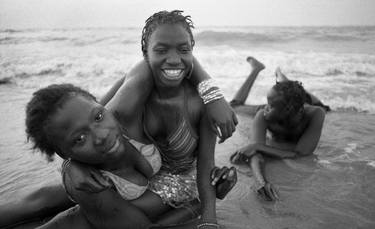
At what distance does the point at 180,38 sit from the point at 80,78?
25.2 feet

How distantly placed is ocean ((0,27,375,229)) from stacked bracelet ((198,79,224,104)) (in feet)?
3.44

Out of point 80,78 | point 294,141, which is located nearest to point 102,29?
point 80,78

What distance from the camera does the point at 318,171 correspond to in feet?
11.2

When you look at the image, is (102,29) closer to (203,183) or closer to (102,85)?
(102,85)

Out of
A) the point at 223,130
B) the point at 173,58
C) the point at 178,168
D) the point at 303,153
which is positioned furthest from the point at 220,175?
→ the point at 303,153

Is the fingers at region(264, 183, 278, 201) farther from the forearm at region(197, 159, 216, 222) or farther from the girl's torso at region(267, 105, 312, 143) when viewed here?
the girl's torso at region(267, 105, 312, 143)

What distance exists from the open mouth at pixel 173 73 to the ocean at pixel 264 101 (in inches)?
49.1

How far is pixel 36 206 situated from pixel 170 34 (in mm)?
1532

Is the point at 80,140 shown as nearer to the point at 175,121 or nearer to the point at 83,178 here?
the point at 83,178

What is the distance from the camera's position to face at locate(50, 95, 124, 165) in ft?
5.52

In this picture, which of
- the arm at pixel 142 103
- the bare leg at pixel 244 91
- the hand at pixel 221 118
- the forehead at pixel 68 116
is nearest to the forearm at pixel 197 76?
the arm at pixel 142 103

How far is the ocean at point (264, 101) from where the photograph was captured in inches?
106

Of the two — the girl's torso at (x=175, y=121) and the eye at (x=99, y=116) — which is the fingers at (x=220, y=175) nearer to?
the girl's torso at (x=175, y=121)

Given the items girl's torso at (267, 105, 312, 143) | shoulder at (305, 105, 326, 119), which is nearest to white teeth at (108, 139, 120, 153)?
girl's torso at (267, 105, 312, 143)
